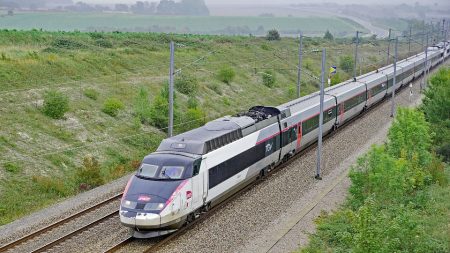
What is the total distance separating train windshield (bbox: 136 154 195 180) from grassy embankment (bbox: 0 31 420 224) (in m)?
7.38

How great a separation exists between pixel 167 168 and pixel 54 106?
17079 millimetres

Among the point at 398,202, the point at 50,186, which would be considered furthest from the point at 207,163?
the point at 50,186

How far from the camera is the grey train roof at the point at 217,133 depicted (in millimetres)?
22845

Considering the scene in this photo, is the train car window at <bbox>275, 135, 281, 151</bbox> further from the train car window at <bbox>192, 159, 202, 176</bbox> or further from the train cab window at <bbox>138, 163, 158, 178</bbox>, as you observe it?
the train cab window at <bbox>138, 163, 158, 178</bbox>

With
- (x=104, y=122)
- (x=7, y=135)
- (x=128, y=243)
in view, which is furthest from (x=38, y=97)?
(x=128, y=243)

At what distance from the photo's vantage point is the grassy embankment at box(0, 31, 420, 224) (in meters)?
29.3

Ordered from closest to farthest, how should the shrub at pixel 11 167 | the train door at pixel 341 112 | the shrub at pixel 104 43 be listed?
the shrub at pixel 11 167
the train door at pixel 341 112
the shrub at pixel 104 43

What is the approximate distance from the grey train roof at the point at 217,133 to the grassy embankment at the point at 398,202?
18.1ft

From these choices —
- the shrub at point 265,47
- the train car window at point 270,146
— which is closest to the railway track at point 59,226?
the train car window at point 270,146

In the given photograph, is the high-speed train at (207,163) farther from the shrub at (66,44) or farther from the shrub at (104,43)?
the shrub at (104,43)

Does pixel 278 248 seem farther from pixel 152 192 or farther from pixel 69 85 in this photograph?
pixel 69 85

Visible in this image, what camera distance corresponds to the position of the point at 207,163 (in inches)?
894

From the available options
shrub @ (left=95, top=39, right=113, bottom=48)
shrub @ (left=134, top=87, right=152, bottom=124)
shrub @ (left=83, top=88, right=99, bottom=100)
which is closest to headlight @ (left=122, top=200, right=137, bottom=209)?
shrub @ (left=134, top=87, right=152, bottom=124)

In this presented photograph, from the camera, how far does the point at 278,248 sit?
20.7 meters
